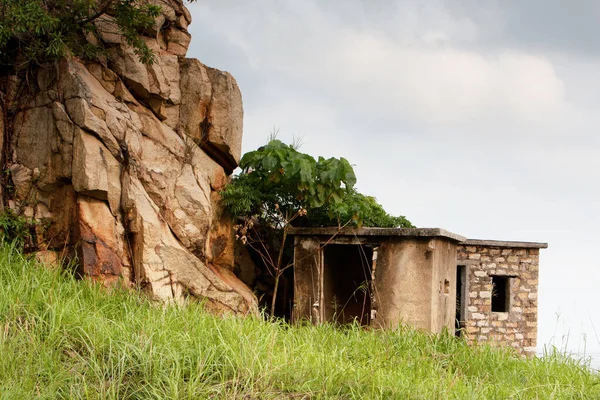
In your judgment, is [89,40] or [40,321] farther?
[89,40]

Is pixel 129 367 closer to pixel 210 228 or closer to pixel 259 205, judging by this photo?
pixel 210 228

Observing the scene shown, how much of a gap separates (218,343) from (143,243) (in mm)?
3547

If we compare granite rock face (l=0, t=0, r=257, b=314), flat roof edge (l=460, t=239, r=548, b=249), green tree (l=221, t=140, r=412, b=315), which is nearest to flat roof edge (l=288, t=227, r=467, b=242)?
green tree (l=221, t=140, r=412, b=315)

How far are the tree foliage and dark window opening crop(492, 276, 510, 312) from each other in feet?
33.7

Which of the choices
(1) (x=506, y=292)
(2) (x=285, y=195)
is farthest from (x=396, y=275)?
(1) (x=506, y=292)

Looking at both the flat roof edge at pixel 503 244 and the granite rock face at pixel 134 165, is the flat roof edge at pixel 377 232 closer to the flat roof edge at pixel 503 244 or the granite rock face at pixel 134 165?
the granite rock face at pixel 134 165

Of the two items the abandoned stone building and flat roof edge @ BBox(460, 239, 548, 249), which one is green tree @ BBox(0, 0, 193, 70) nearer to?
the abandoned stone building

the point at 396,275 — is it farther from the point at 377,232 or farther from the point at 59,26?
the point at 59,26

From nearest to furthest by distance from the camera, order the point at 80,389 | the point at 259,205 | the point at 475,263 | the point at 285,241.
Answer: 1. the point at 80,389
2. the point at 259,205
3. the point at 285,241
4. the point at 475,263

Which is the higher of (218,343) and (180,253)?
(180,253)

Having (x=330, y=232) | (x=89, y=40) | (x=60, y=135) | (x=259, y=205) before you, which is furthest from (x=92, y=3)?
(x=330, y=232)

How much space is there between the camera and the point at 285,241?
40.0 ft

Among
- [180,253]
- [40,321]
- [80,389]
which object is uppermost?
[180,253]

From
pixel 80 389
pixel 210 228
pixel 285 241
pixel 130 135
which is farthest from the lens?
pixel 285 241
